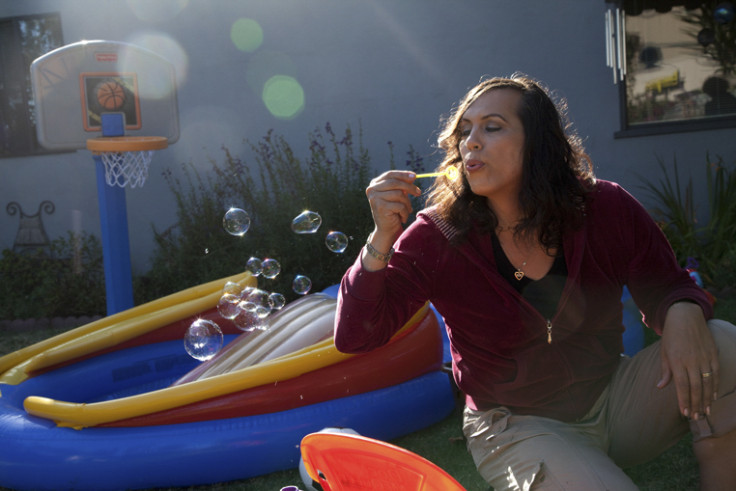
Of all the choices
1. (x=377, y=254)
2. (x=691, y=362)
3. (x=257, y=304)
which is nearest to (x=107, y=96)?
(x=257, y=304)

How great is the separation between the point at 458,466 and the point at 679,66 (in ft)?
16.0

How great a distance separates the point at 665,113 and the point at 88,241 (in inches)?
217

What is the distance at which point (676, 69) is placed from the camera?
6.31 meters

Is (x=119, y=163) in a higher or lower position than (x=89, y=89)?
lower

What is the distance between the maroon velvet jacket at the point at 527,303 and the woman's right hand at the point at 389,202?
0.36ft

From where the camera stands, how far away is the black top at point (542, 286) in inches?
76.9

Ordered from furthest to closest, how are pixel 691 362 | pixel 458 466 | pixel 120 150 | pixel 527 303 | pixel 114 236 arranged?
pixel 114 236 → pixel 120 150 → pixel 458 466 → pixel 527 303 → pixel 691 362

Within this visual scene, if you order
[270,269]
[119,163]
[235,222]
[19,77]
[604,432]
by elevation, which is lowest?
[604,432]

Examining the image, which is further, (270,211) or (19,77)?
(19,77)

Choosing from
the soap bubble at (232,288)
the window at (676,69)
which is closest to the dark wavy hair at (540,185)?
the soap bubble at (232,288)

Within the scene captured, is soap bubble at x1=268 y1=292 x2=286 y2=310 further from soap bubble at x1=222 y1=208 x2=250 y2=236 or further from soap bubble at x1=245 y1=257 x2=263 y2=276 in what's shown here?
soap bubble at x1=222 y1=208 x2=250 y2=236

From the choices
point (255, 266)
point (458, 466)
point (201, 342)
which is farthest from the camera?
point (255, 266)

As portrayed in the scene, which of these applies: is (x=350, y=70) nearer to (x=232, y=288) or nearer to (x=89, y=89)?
(x=89, y=89)

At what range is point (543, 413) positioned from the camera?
1925 mm
